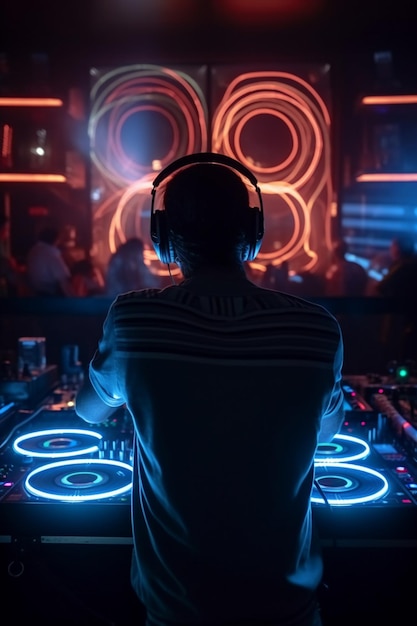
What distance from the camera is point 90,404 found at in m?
1.20

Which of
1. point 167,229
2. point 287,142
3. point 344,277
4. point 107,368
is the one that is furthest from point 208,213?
point 287,142

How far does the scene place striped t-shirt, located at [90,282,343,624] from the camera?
94 centimetres

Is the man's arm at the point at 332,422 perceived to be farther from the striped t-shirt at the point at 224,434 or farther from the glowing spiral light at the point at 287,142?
the glowing spiral light at the point at 287,142

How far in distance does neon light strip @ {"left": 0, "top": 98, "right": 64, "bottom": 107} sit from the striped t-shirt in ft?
14.5

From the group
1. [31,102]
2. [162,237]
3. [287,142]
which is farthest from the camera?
[287,142]

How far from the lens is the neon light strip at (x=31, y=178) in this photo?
5.01 metres

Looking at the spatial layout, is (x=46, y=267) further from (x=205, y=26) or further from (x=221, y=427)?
(x=221, y=427)

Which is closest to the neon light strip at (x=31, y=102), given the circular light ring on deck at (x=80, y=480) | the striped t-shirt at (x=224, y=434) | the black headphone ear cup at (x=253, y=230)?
the circular light ring on deck at (x=80, y=480)

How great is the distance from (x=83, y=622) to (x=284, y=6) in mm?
4385

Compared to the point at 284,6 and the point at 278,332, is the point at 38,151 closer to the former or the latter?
the point at 284,6

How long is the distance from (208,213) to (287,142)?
15.2 feet

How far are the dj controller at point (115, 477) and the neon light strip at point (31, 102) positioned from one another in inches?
144

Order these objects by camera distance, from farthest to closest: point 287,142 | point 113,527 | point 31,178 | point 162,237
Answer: point 287,142 < point 31,178 < point 113,527 < point 162,237

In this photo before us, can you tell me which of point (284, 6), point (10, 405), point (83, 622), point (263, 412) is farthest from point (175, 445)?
point (284, 6)
